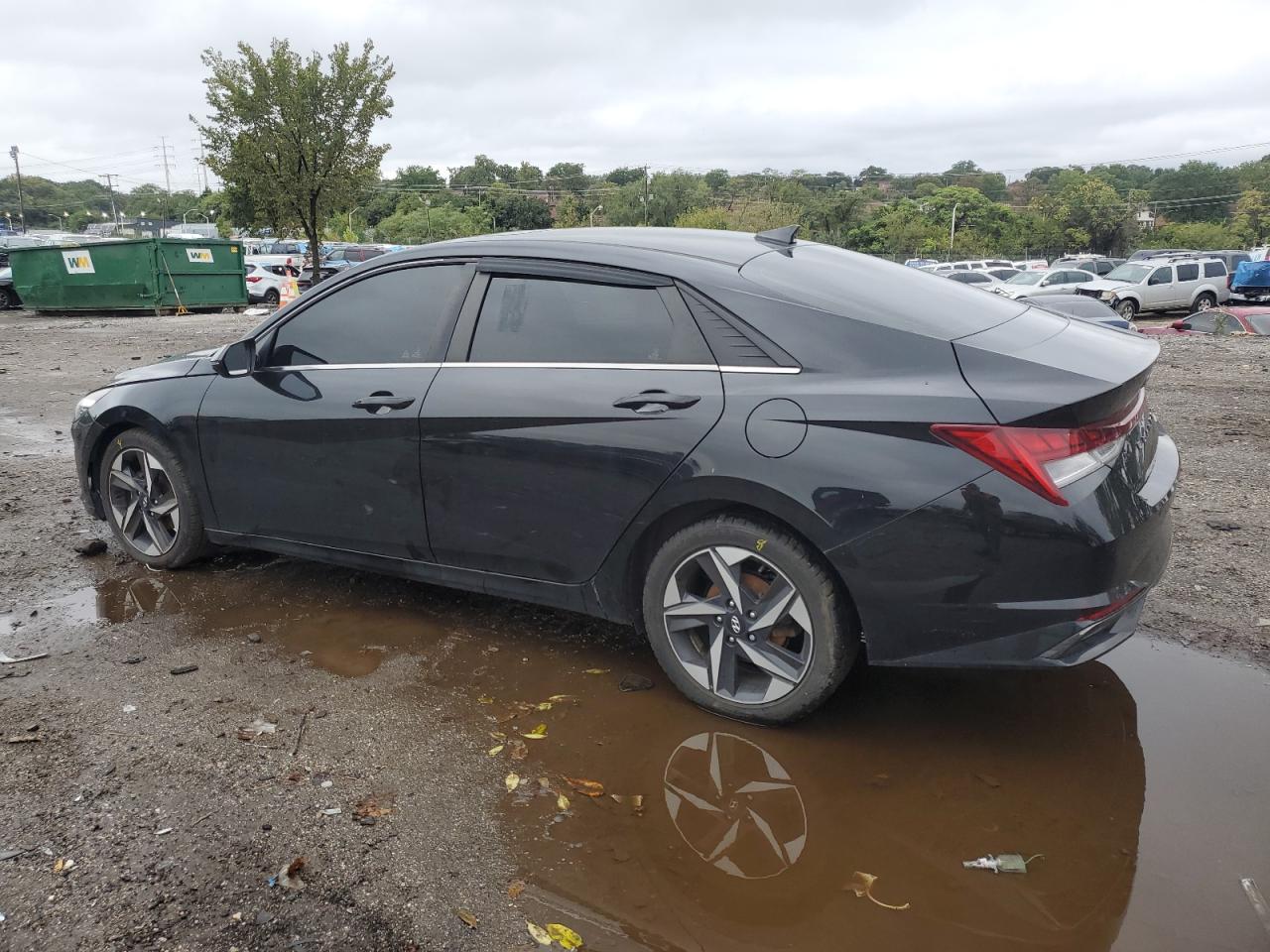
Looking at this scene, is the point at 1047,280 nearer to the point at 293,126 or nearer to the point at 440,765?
the point at 293,126

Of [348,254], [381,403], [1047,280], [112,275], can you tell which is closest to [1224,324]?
[1047,280]

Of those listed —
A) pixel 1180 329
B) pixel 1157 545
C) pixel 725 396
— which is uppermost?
pixel 725 396

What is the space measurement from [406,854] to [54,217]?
163 meters

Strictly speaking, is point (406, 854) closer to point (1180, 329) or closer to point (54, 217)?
point (1180, 329)

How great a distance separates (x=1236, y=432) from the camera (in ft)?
25.2

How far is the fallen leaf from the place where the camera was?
2.97 meters

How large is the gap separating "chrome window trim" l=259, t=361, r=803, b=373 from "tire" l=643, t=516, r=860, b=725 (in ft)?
1.70

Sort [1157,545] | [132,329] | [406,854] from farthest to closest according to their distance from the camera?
[132,329]
[1157,545]
[406,854]

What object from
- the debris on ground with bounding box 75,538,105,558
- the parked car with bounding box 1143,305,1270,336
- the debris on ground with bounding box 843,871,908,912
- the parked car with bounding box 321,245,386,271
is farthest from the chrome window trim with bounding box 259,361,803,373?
the parked car with bounding box 321,245,386,271

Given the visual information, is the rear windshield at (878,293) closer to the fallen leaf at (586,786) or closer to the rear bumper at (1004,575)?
the rear bumper at (1004,575)

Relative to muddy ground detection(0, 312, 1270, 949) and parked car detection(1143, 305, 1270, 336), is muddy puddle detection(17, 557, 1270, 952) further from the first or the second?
parked car detection(1143, 305, 1270, 336)

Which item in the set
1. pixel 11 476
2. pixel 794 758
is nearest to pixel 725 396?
pixel 794 758

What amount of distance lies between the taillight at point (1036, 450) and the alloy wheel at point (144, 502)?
375cm

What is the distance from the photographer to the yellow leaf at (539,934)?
7.70 feet
